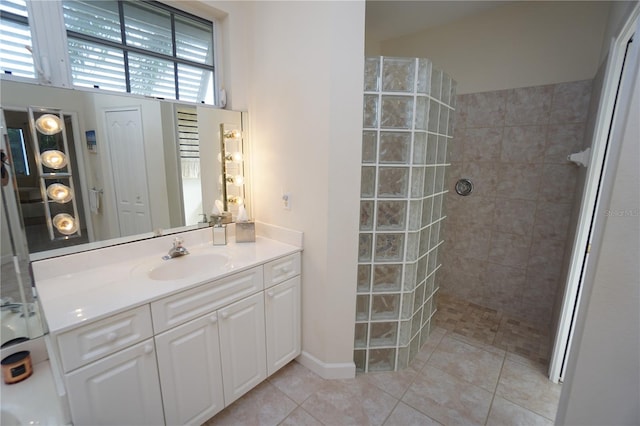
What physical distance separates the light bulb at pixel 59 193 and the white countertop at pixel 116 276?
0.29m

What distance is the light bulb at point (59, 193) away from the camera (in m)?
1.38

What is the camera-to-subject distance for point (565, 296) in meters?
1.75

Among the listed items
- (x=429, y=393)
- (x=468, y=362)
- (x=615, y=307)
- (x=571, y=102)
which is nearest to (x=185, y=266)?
(x=429, y=393)

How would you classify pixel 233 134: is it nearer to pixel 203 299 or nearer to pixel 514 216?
pixel 203 299

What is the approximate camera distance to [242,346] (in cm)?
157

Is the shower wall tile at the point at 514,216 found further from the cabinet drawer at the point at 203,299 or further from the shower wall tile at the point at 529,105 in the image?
the cabinet drawer at the point at 203,299

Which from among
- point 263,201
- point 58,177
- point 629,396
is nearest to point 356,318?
point 263,201

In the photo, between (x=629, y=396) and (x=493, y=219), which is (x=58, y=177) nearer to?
(x=629, y=396)

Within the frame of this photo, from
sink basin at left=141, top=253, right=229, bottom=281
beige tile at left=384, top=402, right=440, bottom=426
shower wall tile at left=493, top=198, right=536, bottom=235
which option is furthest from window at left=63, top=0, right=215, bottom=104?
shower wall tile at left=493, top=198, right=536, bottom=235

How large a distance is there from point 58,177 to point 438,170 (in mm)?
2177

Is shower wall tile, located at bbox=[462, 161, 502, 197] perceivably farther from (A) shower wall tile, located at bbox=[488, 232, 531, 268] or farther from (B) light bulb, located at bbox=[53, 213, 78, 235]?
(B) light bulb, located at bbox=[53, 213, 78, 235]

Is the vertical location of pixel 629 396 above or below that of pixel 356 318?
above

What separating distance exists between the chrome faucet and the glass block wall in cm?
107

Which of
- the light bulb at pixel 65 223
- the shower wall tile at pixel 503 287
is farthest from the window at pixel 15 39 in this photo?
the shower wall tile at pixel 503 287
